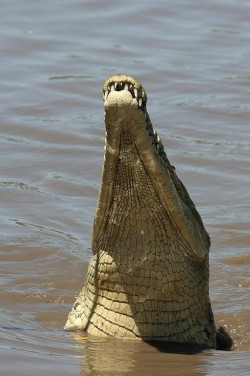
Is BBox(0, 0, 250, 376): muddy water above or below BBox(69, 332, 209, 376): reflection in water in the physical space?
above

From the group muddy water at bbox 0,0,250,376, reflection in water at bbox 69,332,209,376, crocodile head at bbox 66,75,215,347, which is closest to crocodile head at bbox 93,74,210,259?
crocodile head at bbox 66,75,215,347

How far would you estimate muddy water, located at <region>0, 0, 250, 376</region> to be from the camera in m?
4.40

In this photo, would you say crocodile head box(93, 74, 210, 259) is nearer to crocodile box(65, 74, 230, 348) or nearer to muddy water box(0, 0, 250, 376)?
crocodile box(65, 74, 230, 348)

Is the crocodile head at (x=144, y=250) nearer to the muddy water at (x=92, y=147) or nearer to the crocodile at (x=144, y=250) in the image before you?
the crocodile at (x=144, y=250)

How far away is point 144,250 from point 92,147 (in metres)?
4.45

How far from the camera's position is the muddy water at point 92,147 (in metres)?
4.40

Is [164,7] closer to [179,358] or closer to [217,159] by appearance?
[217,159]

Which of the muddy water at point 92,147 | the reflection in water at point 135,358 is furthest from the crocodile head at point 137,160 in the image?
the muddy water at point 92,147

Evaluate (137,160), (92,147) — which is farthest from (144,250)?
(92,147)

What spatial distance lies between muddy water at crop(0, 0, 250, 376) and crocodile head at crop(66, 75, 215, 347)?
146mm

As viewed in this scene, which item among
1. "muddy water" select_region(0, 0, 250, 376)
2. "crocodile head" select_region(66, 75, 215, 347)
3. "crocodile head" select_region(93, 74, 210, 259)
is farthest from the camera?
"muddy water" select_region(0, 0, 250, 376)

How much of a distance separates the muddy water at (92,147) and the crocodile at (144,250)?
0.48 ft

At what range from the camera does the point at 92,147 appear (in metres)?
8.73

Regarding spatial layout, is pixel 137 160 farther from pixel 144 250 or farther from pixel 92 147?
pixel 92 147
